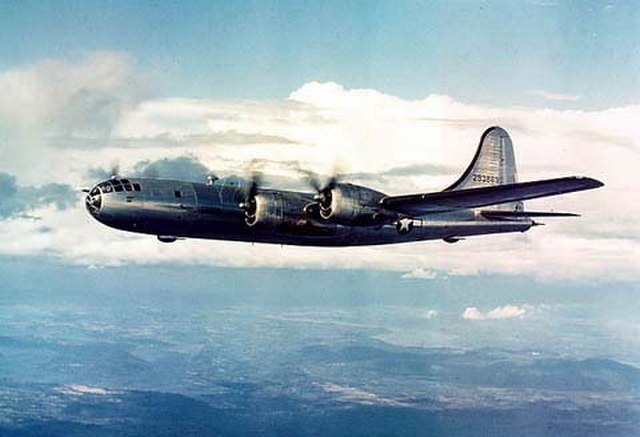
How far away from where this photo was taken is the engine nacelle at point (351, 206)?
16.0 metres

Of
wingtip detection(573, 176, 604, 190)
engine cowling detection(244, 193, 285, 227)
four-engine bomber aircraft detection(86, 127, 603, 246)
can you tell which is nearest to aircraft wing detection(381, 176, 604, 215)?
four-engine bomber aircraft detection(86, 127, 603, 246)

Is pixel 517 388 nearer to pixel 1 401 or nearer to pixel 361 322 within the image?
pixel 361 322

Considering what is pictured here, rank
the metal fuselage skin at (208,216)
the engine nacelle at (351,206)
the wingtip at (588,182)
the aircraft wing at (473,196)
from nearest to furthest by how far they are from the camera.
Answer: the wingtip at (588,182)
the aircraft wing at (473,196)
the metal fuselage skin at (208,216)
the engine nacelle at (351,206)

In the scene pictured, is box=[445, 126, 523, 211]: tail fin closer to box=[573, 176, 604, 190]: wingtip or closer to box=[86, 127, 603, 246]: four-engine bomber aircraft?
box=[86, 127, 603, 246]: four-engine bomber aircraft

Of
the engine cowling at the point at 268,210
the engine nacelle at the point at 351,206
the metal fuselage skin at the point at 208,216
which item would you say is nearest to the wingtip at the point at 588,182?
the engine nacelle at the point at 351,206

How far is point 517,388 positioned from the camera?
25609mm

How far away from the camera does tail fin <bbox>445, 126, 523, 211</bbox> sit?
780 inches

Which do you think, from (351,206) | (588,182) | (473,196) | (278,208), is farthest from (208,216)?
(588,182)

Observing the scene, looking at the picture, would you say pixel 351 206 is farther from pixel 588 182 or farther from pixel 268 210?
pixel 588 182

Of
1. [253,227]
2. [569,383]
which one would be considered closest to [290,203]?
[253,227]

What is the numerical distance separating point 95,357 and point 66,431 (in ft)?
7.00

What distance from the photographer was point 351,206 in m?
16.0

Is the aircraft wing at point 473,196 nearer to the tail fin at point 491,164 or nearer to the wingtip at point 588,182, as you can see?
the wingtip at point 588,182

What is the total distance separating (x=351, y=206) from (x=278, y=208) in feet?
4.42
